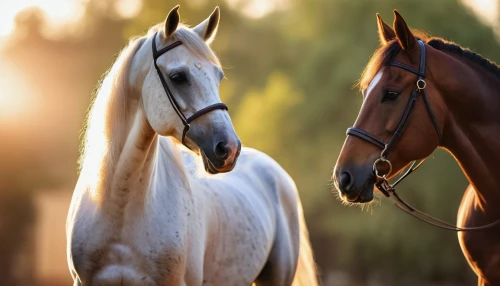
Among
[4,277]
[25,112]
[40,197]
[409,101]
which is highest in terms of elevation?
[409,101]

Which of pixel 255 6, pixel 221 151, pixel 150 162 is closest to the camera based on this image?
pixel 221 151

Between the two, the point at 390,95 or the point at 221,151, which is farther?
the point at 390,95

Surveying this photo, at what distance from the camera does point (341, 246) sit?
910 inches

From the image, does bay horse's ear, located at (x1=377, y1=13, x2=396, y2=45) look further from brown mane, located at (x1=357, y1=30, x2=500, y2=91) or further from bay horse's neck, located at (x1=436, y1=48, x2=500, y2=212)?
bay horse's neck, located at (x1=436, y1=48, x2=500, y2=212)

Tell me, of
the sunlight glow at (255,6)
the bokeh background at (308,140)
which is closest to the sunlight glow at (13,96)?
the bokeh background at (308,140)

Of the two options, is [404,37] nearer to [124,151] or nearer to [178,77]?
[178,77]

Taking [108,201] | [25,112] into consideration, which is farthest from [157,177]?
[25,112]

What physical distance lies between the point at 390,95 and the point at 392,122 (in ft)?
0.58

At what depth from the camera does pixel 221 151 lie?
4.98 meters

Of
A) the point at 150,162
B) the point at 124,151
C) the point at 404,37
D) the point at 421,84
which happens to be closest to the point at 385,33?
the point at 404,37

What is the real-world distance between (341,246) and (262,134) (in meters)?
4.36

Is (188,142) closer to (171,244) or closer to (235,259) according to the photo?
(171,244)

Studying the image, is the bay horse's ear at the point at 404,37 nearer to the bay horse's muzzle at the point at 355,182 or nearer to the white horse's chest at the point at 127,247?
the bay horse's muzzle at the point at 355,182

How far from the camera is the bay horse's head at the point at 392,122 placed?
511 cm
